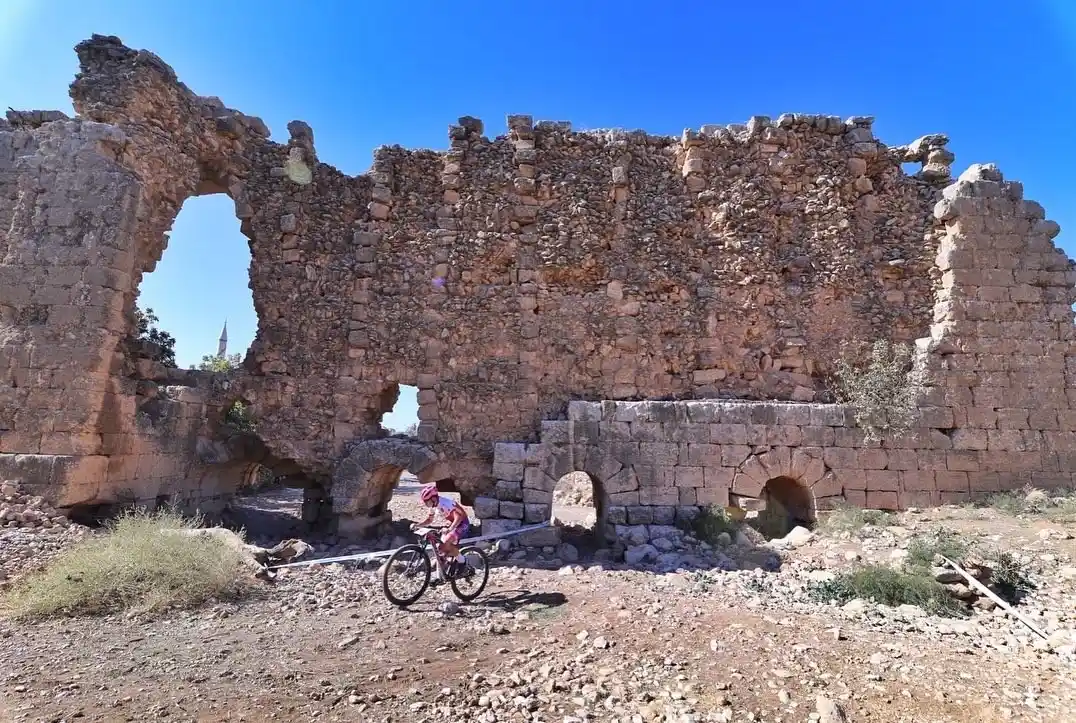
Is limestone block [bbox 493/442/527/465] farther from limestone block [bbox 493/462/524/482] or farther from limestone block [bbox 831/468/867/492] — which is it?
limestone block [bbox 831/468/867/492]

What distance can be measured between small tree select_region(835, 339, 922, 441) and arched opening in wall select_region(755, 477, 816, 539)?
4.20ft

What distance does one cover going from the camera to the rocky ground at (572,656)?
3.39 meters

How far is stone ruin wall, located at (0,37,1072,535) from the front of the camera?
27.1 feet

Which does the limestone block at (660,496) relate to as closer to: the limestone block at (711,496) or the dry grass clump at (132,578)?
the limestone block at (711,496)

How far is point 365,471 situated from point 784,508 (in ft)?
21.9

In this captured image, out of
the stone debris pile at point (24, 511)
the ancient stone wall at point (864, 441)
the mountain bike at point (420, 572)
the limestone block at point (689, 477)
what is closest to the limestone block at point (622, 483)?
the ancient stone wall at point (864, 441)

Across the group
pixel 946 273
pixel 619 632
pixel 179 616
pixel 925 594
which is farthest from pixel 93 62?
pixel 946 273

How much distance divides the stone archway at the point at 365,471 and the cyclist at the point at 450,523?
7.81 feet

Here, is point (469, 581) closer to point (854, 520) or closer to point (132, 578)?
point (132, 578)

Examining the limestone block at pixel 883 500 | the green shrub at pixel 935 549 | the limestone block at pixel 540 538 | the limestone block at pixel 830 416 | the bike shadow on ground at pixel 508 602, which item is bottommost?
the bike shadow on ground at pixel 508 602

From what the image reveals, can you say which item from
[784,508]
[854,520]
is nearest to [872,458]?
Result: [854,520]

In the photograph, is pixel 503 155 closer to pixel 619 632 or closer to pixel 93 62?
pixel 93 62

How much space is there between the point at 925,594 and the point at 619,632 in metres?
2.95

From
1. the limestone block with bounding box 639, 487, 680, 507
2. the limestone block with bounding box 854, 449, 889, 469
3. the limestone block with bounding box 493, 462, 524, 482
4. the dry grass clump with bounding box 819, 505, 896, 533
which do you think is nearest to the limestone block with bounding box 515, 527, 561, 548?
the limestone block with bounding box 493, 462, 524, 482
